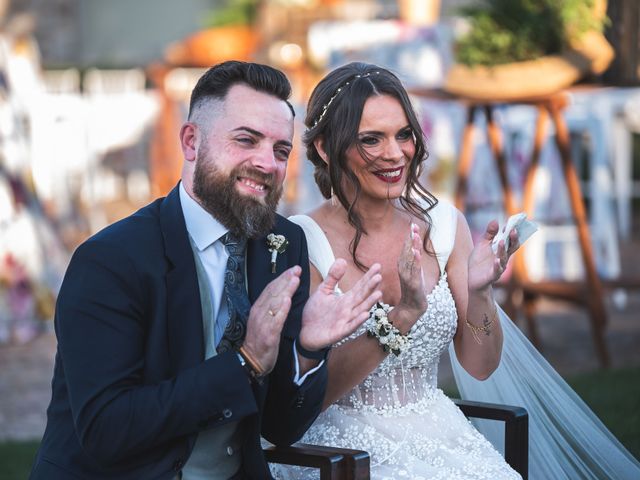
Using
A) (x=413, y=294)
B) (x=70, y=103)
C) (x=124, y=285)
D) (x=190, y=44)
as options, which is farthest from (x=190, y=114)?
(x=70, y=103)

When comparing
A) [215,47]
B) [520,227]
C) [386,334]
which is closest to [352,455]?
[386,334]

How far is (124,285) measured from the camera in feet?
7.88

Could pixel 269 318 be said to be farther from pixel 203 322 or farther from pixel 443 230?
pixel 443 230

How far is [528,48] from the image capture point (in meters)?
5.75

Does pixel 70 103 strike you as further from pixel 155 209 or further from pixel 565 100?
pixel 155 209

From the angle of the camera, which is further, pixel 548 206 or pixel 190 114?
pixel 548 206

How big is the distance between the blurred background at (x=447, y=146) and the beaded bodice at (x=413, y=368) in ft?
3.07

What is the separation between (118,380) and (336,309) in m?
0.52

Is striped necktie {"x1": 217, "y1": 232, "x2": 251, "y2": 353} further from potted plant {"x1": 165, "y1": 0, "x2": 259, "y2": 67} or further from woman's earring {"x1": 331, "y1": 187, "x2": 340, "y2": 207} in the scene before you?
potted plant {"x1": 165, "y1": 0, "x2": 259, "y2": 67}

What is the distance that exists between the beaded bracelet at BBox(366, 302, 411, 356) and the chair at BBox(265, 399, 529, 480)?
326 mm

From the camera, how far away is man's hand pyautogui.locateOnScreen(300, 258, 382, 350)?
2.39m

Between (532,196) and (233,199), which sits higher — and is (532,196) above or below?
below

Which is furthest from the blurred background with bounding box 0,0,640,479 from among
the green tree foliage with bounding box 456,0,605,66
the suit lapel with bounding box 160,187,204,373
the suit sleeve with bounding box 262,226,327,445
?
the suit lapel with bounding box 160,187,204,373

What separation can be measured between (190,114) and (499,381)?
144cm
